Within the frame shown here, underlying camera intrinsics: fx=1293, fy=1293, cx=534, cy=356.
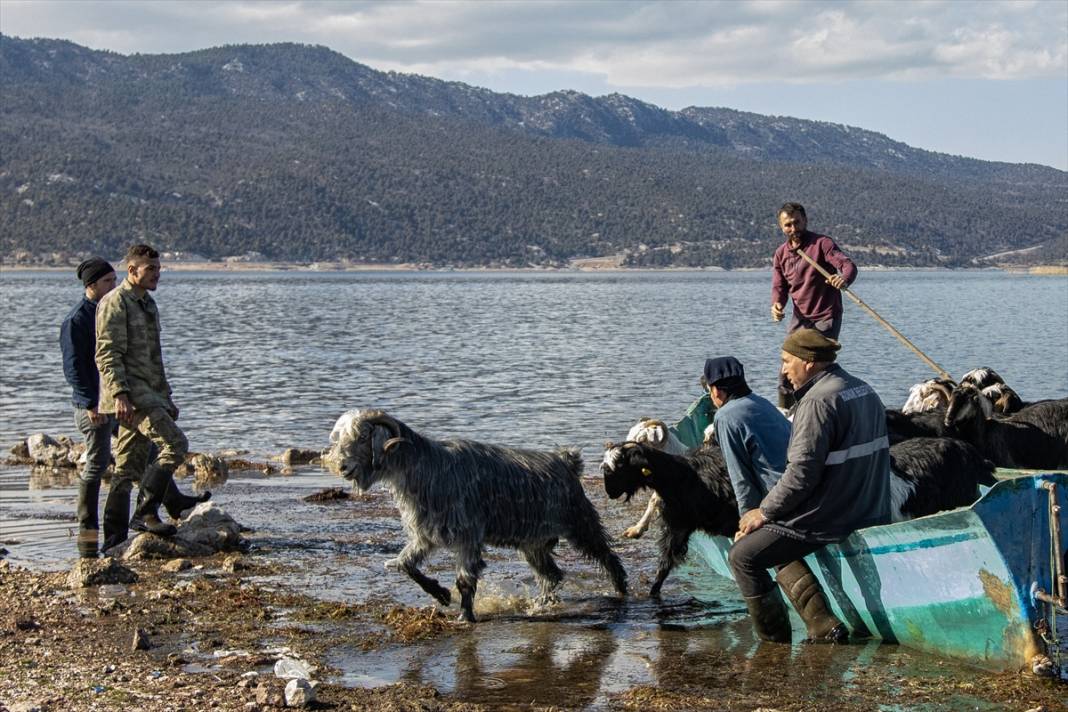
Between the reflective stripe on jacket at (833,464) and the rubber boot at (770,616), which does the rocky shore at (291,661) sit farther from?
the reflective stripe on jacket at (833,464)

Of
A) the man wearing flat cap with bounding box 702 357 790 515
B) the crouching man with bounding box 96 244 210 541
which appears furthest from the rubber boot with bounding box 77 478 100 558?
the man wearing flat cap with bounding box 702 357 790 515

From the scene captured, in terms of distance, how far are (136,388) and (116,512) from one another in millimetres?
1097

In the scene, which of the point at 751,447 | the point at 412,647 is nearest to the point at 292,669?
the point at 412,647

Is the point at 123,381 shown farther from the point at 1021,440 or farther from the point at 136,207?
the point at 136,207

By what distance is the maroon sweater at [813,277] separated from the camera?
11.4 m

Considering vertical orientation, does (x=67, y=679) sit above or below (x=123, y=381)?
below

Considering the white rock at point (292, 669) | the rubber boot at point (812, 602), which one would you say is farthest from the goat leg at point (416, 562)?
the rubber boot at point (812, 602)

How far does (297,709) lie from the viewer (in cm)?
664

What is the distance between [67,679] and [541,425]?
14443 millimetres

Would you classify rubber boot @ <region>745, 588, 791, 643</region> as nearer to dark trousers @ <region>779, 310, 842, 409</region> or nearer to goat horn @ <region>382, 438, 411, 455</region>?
goat horn @ <region>382, 438, 411, 455</region>

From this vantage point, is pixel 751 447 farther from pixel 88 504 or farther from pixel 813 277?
pixel 88 504

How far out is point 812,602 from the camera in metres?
7.93

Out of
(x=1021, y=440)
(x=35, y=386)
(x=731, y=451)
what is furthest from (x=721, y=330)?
(x=731, y=451)

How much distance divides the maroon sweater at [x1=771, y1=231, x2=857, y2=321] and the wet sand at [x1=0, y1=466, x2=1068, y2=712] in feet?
8.51
